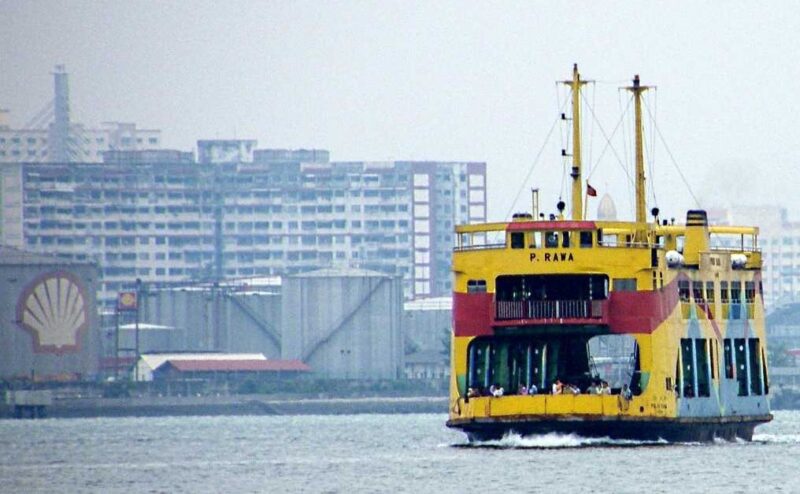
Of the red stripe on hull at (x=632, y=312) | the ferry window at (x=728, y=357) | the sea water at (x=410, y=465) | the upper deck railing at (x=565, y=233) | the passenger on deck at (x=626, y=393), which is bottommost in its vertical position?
the sea water at (x=410, y=465)

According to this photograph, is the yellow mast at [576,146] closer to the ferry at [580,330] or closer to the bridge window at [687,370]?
the ferry at [580,330]

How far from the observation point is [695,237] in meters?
93.9

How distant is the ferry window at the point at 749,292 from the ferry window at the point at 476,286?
13308mm

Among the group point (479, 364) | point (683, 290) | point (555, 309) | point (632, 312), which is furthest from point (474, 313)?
point (683, 290)

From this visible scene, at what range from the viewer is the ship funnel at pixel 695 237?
93.4 metres

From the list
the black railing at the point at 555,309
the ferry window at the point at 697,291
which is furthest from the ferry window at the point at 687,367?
the black railing at the point at 555,309

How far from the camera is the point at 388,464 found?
289ft

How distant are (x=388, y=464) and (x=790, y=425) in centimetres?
4980

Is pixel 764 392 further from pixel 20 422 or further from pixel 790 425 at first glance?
pixel 20 422

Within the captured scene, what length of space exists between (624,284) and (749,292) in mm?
11393

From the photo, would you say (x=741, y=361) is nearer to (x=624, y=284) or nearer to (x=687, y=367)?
(x=687, y=367)

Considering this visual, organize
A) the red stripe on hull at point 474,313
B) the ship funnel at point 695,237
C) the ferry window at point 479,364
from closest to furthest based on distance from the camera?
the red stripe on hull at point 474,313, the ferry window at point 479,364, the ship funnel at point 695,237

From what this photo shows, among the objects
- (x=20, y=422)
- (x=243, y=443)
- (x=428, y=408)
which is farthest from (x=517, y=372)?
(x=428, y=408)

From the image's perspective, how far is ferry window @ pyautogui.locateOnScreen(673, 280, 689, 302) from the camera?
90438mm
